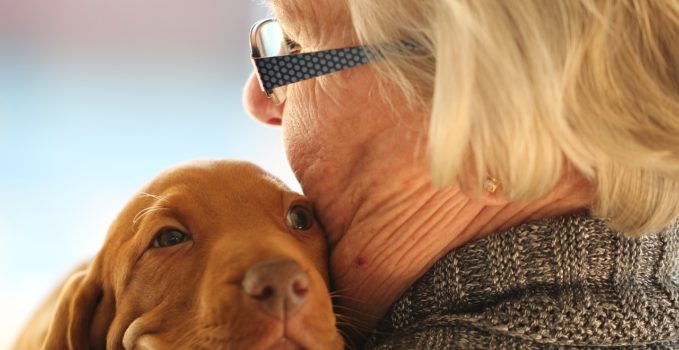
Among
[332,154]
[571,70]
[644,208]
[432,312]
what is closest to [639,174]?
[644,208]

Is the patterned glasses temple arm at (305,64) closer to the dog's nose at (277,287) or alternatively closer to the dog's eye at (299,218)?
the dog's eye at (299,218)

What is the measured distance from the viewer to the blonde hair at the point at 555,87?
99 centimetres

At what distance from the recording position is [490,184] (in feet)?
3.61

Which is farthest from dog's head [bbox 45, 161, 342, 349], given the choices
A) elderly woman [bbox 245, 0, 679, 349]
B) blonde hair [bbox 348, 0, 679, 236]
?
blonde hair [bbox 348, 0, 679, 236]

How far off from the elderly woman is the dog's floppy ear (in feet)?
1.17

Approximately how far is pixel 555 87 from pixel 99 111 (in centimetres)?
167

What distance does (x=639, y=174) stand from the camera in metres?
1.05

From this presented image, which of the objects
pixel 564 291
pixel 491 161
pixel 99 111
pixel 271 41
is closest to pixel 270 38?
pixel 271 41

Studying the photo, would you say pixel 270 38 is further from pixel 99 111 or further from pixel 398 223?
pixel 99 111

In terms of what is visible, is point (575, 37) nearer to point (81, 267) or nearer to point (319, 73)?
point (319, 73)

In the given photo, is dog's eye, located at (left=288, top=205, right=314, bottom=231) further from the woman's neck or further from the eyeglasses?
the eyeglasses

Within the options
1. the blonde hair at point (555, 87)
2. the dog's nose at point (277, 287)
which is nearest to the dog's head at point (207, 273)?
the dog's nose at point (277, 287)

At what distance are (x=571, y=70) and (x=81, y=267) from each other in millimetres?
1030

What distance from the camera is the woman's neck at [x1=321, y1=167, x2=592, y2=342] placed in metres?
1.17
